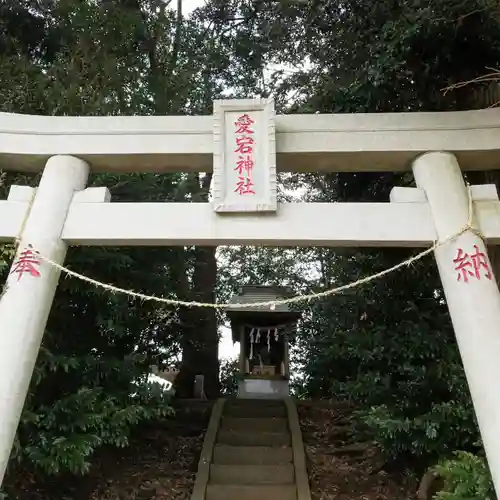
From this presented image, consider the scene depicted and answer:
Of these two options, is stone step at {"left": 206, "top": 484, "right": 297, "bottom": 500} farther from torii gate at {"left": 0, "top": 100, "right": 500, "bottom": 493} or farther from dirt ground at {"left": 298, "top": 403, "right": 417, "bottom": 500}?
torii gate at {"left": 0, "top": 100, "right": 500, "bottom": 493}

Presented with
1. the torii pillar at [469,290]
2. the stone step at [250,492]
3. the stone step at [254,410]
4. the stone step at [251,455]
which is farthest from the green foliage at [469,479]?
the stone step at [254,410]

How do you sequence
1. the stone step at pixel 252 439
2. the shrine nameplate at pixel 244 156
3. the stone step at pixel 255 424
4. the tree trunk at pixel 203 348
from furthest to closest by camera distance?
the tree trunk at pixel 203 348, the stone step at pixel 255 424, the stone step at pixel 252 439, the shrine nameplate at pixel 244 156

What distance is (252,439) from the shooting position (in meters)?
6.84

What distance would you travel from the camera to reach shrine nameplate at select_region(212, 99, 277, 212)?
4.02m

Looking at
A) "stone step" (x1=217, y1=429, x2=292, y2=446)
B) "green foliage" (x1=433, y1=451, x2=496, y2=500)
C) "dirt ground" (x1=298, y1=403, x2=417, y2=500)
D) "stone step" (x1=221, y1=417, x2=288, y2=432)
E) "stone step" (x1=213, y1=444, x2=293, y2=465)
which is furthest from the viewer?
"stone step" (x1=221, y1=417, x2=288, y2=432)

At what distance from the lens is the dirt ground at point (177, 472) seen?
215 inches

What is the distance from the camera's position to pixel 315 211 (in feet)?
13.2

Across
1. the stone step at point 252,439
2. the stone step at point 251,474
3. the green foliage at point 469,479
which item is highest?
the stone step at point 252,439

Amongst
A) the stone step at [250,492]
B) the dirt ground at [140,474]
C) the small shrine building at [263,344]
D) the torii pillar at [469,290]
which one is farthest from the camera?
the small shrine building at [263,344]

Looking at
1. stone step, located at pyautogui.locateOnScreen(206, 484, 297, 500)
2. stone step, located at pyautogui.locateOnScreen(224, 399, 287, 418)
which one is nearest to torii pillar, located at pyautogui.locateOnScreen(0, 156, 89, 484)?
stone step, located at pyautogui.locateOnScreen(206, 484, 297, 500)

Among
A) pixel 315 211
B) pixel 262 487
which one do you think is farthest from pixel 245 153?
pixel 262 487

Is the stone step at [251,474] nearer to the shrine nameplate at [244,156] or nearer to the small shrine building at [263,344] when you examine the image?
the shrine nameplate at [244,156]

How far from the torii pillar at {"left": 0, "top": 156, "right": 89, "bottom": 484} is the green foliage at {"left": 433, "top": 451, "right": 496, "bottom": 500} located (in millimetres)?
2865

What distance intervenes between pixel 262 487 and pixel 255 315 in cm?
475
